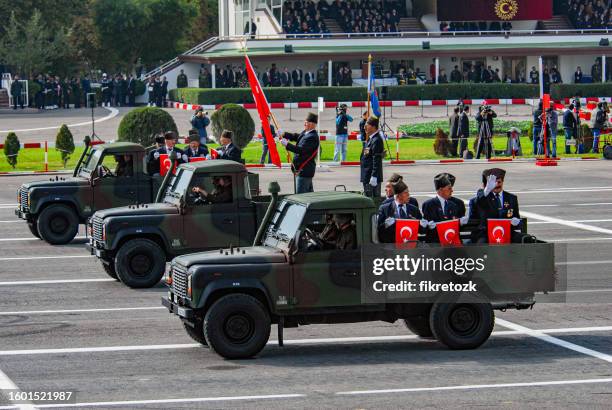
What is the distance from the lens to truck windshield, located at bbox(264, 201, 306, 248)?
14.2 metres

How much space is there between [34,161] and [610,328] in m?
28.8

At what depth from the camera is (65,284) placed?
63.5 feet

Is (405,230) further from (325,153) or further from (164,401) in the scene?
(325,153)

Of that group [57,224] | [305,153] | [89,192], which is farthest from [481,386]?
[57,224]

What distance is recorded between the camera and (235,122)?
42.5m

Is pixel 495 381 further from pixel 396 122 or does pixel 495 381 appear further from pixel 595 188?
pixel 396 122

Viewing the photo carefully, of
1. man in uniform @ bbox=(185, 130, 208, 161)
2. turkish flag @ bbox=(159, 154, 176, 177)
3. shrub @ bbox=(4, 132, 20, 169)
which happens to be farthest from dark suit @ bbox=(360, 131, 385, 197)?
shrub @ bbox=(4, 132, 20, 169)

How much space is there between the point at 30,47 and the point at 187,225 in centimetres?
5507

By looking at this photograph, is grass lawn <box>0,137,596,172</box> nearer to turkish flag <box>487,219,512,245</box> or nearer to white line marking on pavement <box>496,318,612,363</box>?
white line marking on pavement <box>496,318,612,363</box>

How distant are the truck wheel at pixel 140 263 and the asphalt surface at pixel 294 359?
25 centimetres

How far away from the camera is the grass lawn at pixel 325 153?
40.4 m

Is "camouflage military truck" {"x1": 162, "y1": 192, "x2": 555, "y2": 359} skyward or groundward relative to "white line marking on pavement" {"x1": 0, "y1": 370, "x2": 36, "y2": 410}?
skyward

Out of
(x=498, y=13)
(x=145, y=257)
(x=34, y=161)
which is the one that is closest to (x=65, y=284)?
(x=145, y=257)

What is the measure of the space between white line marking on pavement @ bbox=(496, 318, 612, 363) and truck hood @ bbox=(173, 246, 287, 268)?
3.36m
